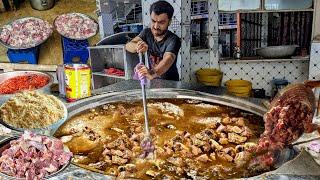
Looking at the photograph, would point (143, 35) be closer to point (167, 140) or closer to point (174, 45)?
point (174, 45)

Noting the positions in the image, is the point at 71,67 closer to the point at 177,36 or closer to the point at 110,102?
the point at 110,102

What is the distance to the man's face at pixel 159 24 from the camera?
5.67m

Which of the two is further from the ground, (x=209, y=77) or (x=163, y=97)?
(x=163, y=97)

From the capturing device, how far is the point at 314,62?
255 inches

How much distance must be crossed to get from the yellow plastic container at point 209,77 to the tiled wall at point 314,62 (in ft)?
5.12

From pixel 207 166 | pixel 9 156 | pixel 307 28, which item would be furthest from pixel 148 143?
pixel 307 28

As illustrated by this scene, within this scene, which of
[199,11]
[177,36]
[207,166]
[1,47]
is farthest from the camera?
[1,47]

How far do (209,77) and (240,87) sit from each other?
58 centimetres

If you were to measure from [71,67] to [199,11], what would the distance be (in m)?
3.91

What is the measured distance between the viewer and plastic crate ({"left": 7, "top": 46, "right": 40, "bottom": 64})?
7.25 metres

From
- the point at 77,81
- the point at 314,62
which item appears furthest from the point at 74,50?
the point at 314,62

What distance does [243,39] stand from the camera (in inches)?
278

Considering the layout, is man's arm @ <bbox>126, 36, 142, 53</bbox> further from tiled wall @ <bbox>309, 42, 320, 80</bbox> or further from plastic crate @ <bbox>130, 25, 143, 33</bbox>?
tiled wall @ <bbox>309, 42, 320, 80</bbox>

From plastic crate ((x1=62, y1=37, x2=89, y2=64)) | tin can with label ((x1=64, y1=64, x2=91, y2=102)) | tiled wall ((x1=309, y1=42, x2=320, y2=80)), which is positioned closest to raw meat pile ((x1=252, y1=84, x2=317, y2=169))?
tin can with label ((x1=64, y1=64, x2=91, y2=102))
